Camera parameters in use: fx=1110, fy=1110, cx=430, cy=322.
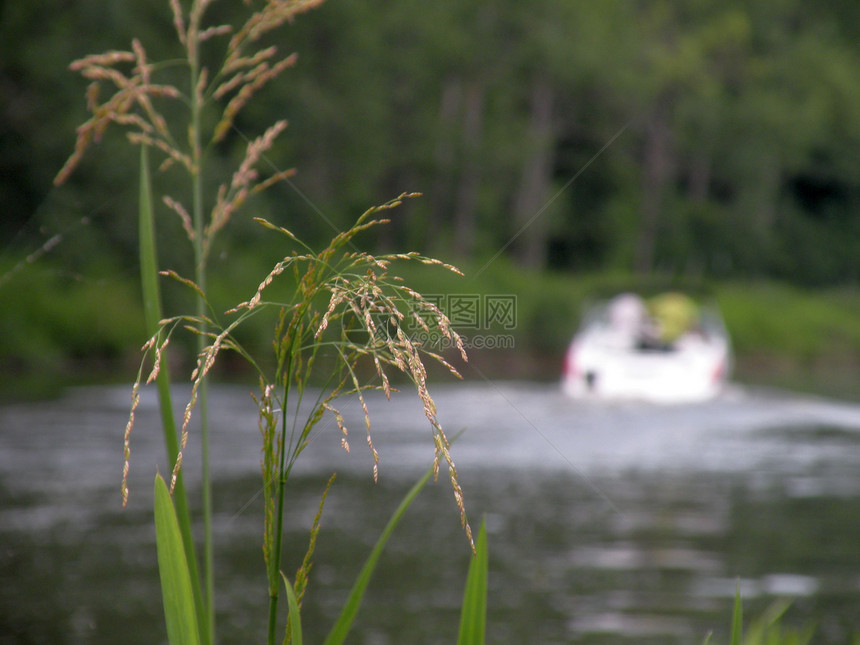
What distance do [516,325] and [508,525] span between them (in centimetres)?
1729

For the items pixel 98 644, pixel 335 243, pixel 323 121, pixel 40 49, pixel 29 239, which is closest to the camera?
pixel 335 243

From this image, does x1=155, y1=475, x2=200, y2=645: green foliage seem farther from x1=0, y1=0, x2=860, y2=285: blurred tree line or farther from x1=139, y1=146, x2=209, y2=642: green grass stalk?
x1=0, y1=0, x2=860, y2=285: blurred tree line

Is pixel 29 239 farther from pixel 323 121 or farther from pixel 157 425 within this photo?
pixel 157 425

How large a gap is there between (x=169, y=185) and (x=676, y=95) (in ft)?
79.7

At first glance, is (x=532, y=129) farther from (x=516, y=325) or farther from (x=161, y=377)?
(x=161, y=377)

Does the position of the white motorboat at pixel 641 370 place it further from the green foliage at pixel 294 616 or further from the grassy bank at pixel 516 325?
the green foliage at pixel 294 616

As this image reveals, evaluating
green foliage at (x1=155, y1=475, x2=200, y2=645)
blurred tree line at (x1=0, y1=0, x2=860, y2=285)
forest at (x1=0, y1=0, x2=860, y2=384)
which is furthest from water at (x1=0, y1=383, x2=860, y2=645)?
blurred tree line at (x1=0, y1=0, x2=860, y2=285)

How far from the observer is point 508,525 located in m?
5.75

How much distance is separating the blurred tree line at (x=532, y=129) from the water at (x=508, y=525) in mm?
9436

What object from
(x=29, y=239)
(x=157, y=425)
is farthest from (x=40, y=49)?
(x=157, y=425)

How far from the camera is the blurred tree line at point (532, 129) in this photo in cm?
1978

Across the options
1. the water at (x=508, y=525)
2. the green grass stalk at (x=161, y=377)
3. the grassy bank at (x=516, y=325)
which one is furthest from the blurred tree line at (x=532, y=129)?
the green grass stalk at (x=161, y=377)

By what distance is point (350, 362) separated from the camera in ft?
3.66

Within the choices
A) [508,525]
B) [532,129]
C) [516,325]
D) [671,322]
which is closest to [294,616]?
[508,525]
